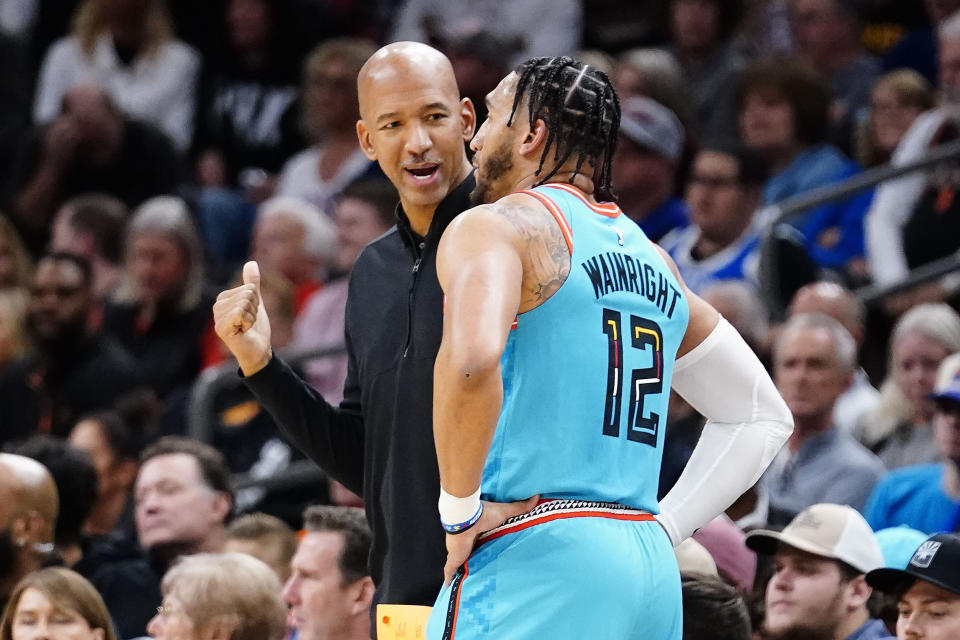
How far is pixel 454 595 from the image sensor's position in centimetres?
318

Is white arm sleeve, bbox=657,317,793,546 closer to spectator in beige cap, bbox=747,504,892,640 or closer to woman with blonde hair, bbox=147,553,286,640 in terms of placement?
spectator in beige cap, bbox=747,504,892,640

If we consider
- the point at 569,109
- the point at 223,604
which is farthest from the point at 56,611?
the point at 569,109

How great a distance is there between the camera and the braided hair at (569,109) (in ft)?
11.0

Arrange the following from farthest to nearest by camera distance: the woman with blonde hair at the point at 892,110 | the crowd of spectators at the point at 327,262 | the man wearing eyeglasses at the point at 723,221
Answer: the woman with blonde hair at the point at 892,110, the man wearing eyeglasses at the point at 723,221, the crowd of spectators at the point at 327,262

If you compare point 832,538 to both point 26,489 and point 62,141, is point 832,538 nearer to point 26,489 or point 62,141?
point 26,489

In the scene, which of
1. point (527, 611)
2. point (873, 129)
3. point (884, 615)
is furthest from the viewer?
point (873, 129)

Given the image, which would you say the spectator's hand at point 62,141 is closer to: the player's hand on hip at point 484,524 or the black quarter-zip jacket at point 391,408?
the black quarter-zip jacket at point 391,408

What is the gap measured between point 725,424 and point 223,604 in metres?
2.01

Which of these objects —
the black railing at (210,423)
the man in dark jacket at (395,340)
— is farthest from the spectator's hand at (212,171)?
the man in dark jacket at (395,340)

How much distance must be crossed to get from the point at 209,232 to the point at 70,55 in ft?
5.59

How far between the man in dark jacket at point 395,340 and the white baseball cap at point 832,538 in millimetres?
1829

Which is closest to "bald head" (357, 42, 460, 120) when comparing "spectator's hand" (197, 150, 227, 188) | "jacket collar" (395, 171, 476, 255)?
"jacket collar" (395, 171, 476, 255)

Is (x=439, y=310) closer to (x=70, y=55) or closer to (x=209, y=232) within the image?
(x=209, y=232)

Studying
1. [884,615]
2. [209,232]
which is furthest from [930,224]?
[209,232]
